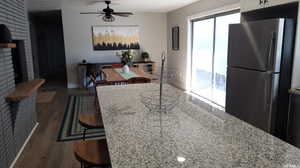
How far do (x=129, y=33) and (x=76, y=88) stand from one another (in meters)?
2.43

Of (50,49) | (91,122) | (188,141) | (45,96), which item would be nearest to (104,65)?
(45,96)

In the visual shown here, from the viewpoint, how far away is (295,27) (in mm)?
2604

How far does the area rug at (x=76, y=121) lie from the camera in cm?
342

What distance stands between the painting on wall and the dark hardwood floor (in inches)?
131

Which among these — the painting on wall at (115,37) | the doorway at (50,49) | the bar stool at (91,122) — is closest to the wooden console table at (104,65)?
the painting on wall at (115,37)

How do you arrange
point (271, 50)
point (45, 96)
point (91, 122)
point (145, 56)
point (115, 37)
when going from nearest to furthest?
point (91, 122), point (271, 50), point (45, 96), point (115, 37), point (145, 56)

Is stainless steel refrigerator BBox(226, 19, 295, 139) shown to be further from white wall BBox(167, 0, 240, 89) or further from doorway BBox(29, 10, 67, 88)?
doorway BBox(29, 10, 67, 88)

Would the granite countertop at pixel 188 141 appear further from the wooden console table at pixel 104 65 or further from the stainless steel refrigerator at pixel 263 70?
the wooden console table at pixel 104 65

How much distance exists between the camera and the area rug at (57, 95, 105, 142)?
3.42 m

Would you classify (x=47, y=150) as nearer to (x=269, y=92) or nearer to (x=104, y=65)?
(x=269, y=92)

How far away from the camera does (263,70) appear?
270 cm

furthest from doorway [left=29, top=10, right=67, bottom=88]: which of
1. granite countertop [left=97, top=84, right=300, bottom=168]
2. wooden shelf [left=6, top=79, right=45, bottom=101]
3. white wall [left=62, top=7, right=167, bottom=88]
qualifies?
granite countertop [left=97, top=84, right=300, bottom=168]

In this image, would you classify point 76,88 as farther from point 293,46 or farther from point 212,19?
point 293,46

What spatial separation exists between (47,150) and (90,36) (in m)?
4.76
